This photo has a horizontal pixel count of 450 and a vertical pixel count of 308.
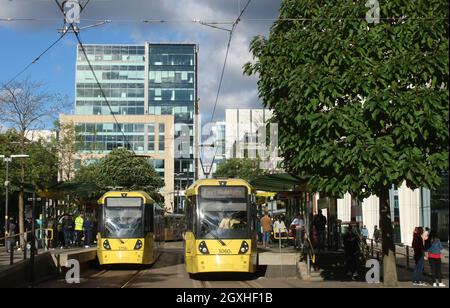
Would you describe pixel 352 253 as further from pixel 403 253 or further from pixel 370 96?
pixel 370 96

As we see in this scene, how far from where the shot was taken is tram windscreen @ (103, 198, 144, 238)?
24219 millimetres

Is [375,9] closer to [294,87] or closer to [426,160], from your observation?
[294,87]

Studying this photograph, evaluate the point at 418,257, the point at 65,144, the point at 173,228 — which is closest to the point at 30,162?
the point at 65,144

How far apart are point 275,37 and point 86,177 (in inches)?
1442

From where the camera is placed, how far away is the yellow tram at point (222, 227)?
774 inches

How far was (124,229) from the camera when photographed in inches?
955

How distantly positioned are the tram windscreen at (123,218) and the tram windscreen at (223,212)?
5073 mm

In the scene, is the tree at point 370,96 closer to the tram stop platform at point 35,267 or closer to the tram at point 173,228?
the tram stop platform at point 35,267

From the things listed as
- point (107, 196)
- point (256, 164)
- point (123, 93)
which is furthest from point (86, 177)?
point (123, 93)

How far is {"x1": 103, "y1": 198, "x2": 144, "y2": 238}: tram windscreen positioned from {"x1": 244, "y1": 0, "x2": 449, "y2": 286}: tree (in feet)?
32.4

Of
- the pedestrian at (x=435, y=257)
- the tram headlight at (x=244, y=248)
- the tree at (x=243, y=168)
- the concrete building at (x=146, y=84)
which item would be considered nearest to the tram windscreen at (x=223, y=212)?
the tram headlight at (x=244, y=248)

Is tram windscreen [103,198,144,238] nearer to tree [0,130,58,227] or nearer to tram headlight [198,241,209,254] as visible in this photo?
tram headlight [198,241,209,254]
